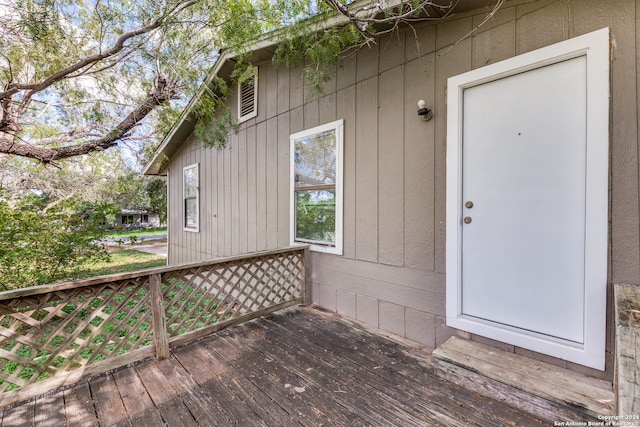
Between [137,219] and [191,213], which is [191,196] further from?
[137,219]

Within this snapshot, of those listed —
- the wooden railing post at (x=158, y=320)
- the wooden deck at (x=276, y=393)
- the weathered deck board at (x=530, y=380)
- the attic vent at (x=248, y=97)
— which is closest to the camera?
the weathered deck board at (x=530, y=380)

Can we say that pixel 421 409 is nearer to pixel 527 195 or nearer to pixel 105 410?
pixel 527 195

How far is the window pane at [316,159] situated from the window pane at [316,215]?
0.15 metres

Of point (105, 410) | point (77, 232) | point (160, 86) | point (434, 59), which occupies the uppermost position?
point (160, 86)

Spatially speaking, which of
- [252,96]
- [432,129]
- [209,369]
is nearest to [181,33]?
[252,96]

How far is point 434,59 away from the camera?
8.30 feet

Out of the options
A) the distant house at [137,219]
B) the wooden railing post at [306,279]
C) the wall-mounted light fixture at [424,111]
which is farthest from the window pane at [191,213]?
the distant house at [137,219]

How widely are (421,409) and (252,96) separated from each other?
4.77 m

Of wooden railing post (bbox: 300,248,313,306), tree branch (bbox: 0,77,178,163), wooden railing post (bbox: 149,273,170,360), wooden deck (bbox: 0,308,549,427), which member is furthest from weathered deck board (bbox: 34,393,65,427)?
tree branch (bbox: 0,77,178,163)

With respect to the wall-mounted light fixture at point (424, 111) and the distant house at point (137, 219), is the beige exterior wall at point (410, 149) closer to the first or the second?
the wall-mounted light fixture at point (424, 111)

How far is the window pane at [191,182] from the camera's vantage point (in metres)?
6.46

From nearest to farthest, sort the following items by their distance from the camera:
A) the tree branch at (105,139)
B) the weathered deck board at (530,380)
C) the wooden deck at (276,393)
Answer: the weathered deck board at (530,380) < the wooden deck at (276,393) < the tree branch at (105,139)

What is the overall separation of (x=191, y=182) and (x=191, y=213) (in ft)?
2.41

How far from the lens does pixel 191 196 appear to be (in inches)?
264
